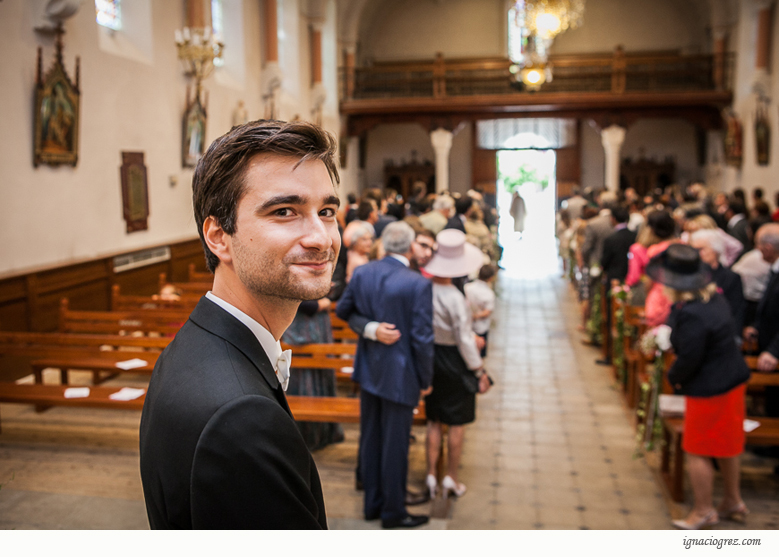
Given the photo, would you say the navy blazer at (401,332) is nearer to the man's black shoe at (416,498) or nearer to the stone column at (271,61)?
the man's black shoe at (416,498)

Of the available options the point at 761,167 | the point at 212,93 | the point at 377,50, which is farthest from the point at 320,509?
the point at 377,50

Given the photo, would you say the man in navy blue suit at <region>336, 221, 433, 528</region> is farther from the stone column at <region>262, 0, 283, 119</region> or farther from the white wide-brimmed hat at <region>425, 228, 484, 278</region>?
the stone column at <region>262, 0, 283, 119</region>

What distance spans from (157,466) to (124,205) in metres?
7.69

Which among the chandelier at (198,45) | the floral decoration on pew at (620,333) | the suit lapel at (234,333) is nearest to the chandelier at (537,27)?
the chandelier at (198,45)

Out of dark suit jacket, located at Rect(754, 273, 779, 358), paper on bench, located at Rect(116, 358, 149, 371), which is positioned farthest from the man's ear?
dark suit jacket, located at Rect(754, 273, 779, 358)

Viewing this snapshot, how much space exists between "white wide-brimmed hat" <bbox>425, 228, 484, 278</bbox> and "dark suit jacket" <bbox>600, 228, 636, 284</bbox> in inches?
128

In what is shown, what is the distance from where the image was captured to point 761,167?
46.6 feet

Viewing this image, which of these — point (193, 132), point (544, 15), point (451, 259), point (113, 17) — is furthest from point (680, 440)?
point (544, 15)

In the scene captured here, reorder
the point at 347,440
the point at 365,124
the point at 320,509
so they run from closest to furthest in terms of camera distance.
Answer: the point at 320,509 → the point at 347,440 → the point at 365,124

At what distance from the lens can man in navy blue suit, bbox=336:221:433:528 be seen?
3680 millimetres

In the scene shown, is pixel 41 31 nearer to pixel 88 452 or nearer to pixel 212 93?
pixel 88 452

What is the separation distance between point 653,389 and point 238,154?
14.5 feet

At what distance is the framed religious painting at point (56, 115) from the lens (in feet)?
20.1

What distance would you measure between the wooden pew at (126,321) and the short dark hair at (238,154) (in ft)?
13.4
